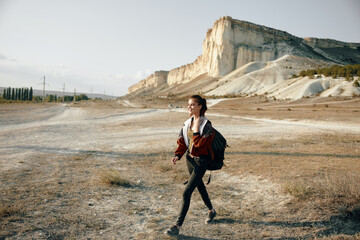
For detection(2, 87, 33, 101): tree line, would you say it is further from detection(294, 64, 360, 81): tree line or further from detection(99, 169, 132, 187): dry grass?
detection(99, 169, 132, 187): dry grass

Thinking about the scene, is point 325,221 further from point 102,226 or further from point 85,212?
point 85,212

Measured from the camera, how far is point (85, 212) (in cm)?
414

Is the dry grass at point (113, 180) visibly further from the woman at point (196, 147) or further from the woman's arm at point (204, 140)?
the woman's arm at point (204, 140)

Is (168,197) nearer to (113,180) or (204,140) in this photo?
(113,180)

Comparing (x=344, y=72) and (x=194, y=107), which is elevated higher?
(x=344, y=72)

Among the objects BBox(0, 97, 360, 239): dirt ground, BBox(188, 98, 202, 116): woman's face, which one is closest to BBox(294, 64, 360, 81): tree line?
BBox(0, 97, 360, 239): dirt ground

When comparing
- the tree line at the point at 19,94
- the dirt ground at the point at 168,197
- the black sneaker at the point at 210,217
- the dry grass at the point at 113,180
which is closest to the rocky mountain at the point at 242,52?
the tree line at the point at 19,94

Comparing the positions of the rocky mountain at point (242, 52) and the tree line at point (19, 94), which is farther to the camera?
the tree line at point (19, 94)

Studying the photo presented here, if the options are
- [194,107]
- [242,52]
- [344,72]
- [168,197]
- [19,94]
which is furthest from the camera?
[19,94]

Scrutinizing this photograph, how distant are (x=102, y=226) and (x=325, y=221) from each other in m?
3.34

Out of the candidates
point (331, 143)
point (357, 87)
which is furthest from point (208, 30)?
point (331, 143)

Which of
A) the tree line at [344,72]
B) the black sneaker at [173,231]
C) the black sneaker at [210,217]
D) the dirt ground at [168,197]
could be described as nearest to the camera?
the black sneaker at [173,231]

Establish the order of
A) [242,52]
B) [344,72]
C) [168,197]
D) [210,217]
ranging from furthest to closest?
[242,52]
[344,72]
[168,197]
[210,217]

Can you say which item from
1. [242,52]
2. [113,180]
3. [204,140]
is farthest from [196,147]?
[242,52]
